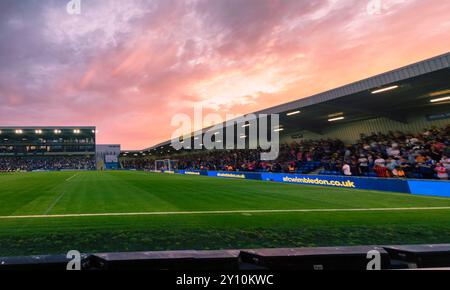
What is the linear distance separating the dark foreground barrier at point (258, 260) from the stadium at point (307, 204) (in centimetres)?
2

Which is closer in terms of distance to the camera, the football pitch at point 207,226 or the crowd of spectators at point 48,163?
the football pitch at point 207,226

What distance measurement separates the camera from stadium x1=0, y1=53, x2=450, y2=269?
18.4ft

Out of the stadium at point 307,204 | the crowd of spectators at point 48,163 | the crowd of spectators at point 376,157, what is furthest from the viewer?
the crowd of spectators at point 48,163

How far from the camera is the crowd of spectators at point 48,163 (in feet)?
339

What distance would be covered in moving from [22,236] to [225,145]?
54618 mm

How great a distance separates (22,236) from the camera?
276 inches

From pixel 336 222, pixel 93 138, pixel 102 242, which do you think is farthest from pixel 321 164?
pixel 93 138

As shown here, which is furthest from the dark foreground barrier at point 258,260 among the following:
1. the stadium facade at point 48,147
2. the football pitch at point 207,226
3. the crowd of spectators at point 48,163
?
the stadium facade at point 48,147

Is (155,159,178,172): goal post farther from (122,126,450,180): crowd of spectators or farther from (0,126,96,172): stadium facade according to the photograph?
(122,126,450,180): crowd of spectators

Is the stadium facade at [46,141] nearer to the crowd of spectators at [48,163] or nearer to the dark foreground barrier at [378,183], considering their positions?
the crowd of spectators at [48,163]

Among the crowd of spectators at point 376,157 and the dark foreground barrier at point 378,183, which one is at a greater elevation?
A: the crowd of spectators at point 376,157

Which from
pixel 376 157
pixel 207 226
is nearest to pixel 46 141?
pixel 376 157

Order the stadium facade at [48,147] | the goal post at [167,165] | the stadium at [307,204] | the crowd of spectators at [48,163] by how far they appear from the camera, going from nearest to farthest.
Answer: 1. the stadium at [307,204]
2. the goal post at [167,165]
3. the crowd of spectators at [48,163]
4. the stadium facade at [48,147]
